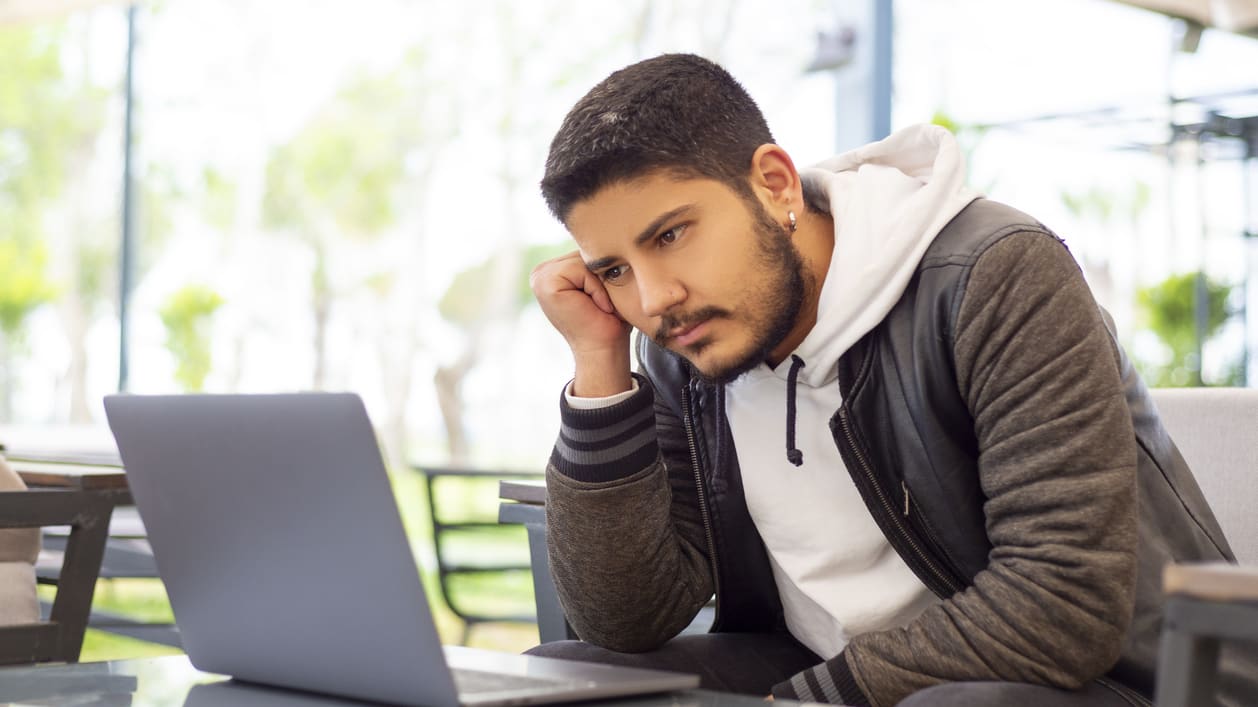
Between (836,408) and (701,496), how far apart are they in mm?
199

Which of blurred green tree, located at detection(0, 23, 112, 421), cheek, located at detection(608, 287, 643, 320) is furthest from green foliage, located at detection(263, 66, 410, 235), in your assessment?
cheek, located at detection(608, 287, 643, 320)

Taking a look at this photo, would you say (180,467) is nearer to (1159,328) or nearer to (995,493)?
(995,493)

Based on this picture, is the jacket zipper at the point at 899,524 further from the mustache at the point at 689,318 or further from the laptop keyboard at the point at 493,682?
the laptop keyboard at the point at 493,682

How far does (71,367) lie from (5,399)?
1.39 feet

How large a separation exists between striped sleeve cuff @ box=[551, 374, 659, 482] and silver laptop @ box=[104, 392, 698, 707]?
362 mm

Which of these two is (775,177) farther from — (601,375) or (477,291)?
(477,291)

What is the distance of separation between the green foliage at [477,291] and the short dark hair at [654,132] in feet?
20.1

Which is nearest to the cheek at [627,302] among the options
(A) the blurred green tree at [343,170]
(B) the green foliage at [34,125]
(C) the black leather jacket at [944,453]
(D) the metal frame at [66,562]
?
(C) the black leather jacket at [944,453]

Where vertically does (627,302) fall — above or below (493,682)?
above

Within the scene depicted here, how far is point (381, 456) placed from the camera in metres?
0.81

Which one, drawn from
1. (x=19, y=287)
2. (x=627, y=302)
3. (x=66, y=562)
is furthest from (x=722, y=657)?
(x=19, y=287)

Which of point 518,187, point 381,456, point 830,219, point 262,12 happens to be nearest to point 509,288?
point 518,187

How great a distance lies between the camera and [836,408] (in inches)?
53.8

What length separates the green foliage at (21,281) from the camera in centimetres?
786
